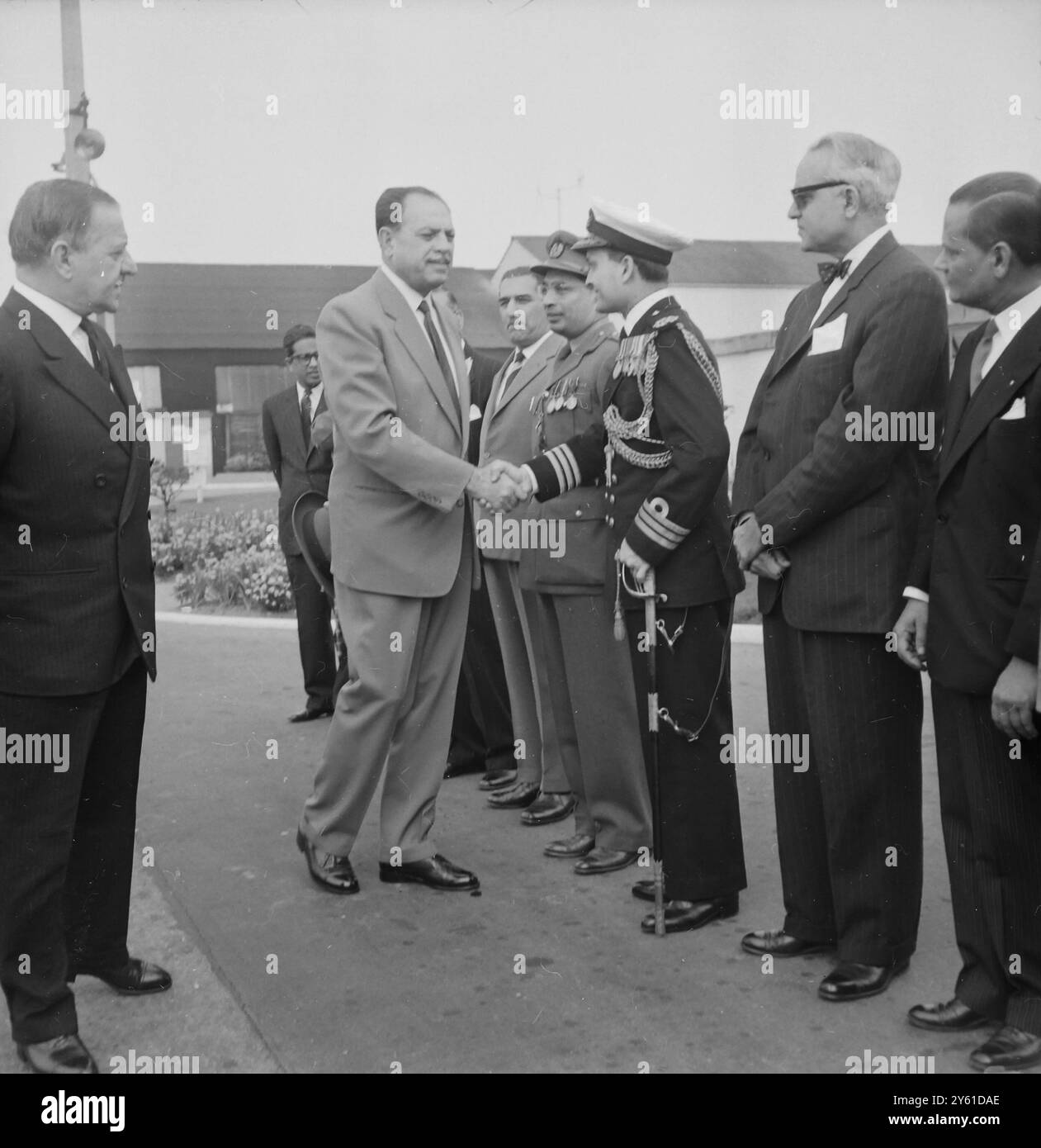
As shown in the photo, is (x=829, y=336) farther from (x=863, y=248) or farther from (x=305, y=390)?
(x=305, y=390)

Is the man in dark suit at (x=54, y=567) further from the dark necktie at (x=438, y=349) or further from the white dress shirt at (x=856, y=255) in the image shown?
the white dress shirt at (x=856, y=255)

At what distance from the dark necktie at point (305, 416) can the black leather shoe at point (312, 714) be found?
1455 mm

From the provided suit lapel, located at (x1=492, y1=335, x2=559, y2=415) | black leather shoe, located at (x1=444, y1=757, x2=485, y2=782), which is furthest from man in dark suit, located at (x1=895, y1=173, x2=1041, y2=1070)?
black leather shoe, located at (x1=444, y1=757, x2=485, y2=782)

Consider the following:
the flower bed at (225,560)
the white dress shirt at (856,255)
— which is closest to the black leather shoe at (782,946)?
the white dress shirt at (856,255)

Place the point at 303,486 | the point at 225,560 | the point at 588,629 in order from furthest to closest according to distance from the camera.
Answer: the point at 225,560, the point at 303,486, the point at 588,629

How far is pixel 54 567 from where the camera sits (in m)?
3.04

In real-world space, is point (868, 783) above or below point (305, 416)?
below

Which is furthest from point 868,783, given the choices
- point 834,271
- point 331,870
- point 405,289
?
point 405,289

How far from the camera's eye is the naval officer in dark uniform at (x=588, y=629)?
4590mm

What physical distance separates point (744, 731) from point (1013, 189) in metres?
3.87

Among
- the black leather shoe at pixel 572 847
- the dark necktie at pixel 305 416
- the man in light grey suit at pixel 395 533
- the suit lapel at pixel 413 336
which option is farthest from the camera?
the dark necktie at pixel 305 416

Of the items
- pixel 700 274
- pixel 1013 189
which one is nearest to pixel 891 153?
pixel 1013 189

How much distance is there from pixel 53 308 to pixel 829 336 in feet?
6.46

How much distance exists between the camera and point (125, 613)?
3.19 metres
